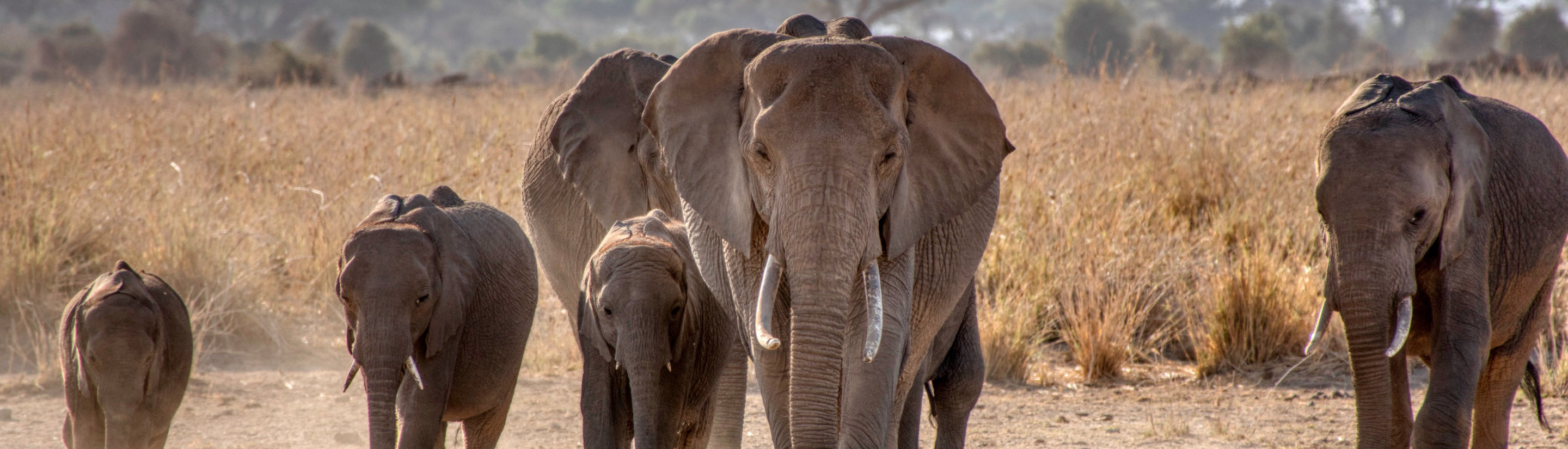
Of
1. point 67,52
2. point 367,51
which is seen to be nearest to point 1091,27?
→ point 367,51

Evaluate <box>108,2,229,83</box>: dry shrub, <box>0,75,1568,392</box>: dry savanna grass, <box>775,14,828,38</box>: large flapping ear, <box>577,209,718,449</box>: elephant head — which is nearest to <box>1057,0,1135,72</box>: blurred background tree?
<box>108,2,229,83</box>: dry shrub

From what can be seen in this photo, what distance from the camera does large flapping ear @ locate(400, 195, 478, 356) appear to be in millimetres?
3796

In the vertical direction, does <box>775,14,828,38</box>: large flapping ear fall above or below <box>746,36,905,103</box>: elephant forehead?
above

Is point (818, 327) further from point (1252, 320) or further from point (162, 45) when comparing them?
point (162, 45)

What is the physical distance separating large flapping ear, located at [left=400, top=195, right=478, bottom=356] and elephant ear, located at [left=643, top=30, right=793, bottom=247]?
795mm

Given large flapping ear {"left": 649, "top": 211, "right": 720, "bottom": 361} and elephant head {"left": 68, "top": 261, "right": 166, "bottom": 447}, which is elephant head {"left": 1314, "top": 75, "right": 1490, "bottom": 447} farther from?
elephant head {"left": 68, "top": 261, "right": 166, "bottom": 447}

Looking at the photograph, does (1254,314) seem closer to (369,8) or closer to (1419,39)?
(369,8)

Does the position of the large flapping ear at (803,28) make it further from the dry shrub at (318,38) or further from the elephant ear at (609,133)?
the dry shrub at (318,38)

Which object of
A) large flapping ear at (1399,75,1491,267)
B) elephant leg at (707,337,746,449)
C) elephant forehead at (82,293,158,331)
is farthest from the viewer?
elephant leg at (707,337,746,449)

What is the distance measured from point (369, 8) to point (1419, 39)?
48.3m

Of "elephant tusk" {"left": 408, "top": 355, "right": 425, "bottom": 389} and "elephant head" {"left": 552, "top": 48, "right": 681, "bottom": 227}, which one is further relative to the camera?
"elephant head" {"left": 552, "top": 48, "right": 681, "bottom": 227}

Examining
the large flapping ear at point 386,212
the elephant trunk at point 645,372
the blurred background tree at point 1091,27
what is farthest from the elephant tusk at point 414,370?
the blurred background tree at point 1091,27

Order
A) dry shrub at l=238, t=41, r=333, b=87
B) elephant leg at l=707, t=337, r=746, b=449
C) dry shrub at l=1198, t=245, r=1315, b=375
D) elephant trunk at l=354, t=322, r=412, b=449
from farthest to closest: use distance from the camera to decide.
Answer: dry shrub at l=238, t=41, r=333, b=87, dry shrub at l=1198, t=245, r=1315, b=375, elephant leg at l=707, t=337, r=746, b=449, elephant trunk at l=354, t=322, r=412, b=449

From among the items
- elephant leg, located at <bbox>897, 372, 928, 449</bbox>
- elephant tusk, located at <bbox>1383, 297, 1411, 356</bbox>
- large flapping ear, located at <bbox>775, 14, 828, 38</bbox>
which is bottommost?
elephant leg, located at <bbox>897, 372, 928, 449</bbox>
